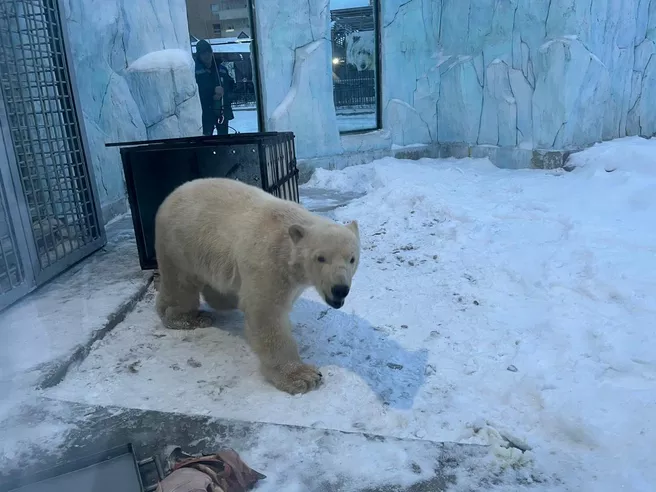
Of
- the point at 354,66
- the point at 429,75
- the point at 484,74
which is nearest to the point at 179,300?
the point at 484,74

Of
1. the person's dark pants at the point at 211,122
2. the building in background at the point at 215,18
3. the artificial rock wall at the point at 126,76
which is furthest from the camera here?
the building in background at the point at 215,18

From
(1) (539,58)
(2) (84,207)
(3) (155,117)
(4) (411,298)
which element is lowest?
(4) (411,298)

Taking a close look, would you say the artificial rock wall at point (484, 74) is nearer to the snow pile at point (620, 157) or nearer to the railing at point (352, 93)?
the snow pile at point (620, 157)

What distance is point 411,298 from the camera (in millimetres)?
3586

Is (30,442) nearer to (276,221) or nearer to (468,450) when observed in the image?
(276,221)

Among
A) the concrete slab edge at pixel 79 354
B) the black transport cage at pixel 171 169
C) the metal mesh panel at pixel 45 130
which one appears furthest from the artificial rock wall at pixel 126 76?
the concrete slab edge at pixel 79 354

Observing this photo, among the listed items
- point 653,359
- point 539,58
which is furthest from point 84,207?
point 539,58

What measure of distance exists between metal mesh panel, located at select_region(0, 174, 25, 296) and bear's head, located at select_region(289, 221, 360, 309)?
2.12 m

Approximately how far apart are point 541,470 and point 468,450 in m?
0.26

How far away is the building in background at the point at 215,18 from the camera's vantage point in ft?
27.7

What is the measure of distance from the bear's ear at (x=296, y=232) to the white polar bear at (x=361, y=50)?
25.8ft

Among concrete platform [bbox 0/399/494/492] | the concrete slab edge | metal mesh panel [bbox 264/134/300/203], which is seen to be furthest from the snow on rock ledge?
concrete platform [bbox 0/399/494/492]

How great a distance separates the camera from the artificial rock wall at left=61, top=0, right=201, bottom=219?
18.6ft

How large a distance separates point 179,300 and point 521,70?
271 inches
